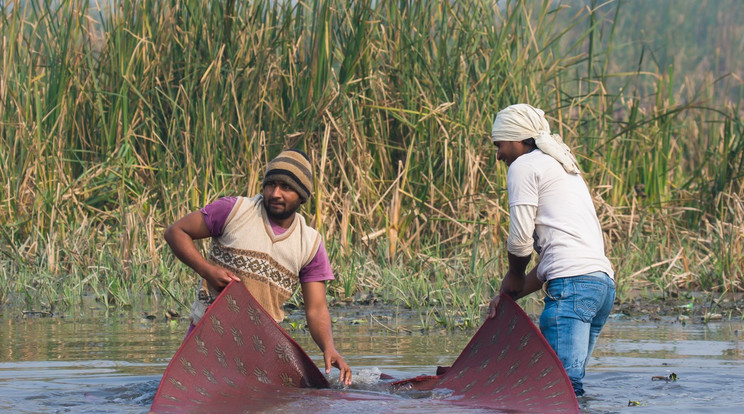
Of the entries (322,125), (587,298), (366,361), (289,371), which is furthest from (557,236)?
(322,125)

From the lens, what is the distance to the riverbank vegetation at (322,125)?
8.85 meters

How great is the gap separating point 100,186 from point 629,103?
470 centimetres

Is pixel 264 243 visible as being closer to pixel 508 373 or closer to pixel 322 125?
pixel 508 373

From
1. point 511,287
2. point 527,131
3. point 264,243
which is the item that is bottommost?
point 511,287

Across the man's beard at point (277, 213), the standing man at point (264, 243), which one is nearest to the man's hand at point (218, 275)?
the standing man at point (264, 243)

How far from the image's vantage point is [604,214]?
9.23m

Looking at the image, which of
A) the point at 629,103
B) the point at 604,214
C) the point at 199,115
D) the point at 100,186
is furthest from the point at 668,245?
the point at 100,186

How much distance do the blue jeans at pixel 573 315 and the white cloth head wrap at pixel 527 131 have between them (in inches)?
19.9

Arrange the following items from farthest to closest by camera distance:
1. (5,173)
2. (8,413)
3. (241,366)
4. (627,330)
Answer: (5,173), (627,330), (241,366), (8,413)

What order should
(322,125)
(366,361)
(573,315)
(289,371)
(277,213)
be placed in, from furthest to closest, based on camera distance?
(322,125), (366,361), (289,371), (277,213), (573,315)

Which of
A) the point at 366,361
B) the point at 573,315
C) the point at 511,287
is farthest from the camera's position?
the point at 366,361

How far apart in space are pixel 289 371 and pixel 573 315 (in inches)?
53.0

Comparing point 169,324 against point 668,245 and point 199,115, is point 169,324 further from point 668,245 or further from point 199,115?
point 668,245

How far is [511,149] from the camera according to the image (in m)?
4.97
